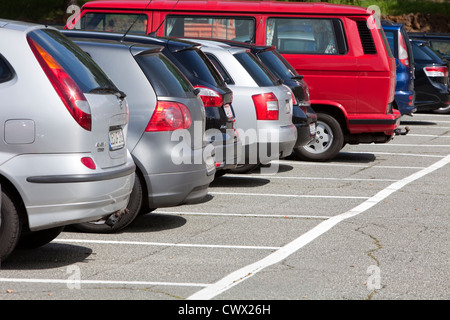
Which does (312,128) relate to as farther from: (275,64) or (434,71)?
(434,71)

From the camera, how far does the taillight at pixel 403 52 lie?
17587 millimetres

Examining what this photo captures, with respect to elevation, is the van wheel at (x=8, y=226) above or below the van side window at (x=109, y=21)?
below

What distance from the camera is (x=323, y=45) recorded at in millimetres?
14461

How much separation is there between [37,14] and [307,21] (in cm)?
2812

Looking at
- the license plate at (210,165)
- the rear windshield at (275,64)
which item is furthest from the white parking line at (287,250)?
the rear windshield at (275,64)

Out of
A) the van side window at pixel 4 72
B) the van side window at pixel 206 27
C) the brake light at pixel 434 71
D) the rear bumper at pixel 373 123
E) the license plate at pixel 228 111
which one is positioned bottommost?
the rear bumper at pixel 373 123

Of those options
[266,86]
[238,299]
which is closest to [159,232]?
[238,299]

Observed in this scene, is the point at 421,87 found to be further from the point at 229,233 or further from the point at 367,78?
the point at 229,233

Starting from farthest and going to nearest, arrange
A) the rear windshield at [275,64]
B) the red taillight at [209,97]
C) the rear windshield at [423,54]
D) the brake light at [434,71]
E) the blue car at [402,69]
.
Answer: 1. the rear windshield at [423,54]
2. the brake light at [434,71]
3. the blue car at [402,69]
4. the rear windshield at [275,64]
5. the red taillight at [209,97]

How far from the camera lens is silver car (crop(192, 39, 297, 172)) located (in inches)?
437

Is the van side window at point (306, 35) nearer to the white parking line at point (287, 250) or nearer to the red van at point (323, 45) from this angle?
the red van at point (323, 45)

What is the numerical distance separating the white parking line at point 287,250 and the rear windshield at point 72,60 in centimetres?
162

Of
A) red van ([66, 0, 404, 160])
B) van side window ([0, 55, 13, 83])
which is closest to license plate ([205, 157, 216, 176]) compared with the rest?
van side window ([0, 55, 13, 83])

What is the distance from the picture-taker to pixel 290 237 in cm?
832
